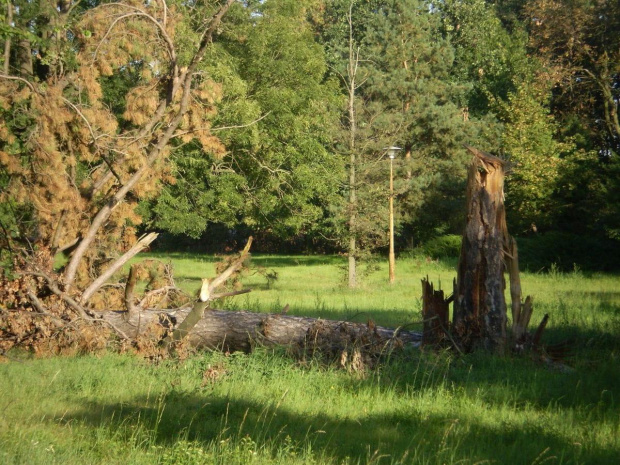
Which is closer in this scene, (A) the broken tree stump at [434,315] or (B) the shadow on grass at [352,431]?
(B) the shadow on grass at [352,431]

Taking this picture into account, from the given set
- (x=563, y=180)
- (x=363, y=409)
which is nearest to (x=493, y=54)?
(x=563, y=180)

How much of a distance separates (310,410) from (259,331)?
315cm

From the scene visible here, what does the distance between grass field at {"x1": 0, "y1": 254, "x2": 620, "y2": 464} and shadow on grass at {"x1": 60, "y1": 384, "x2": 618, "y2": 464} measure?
15 mm

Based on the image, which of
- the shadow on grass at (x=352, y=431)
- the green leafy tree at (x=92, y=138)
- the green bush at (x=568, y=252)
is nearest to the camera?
the shadow on grass at (x=352, y=431)

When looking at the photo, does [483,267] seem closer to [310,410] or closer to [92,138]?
[310,410]

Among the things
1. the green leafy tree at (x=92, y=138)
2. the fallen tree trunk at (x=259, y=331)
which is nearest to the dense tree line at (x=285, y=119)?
the green leafy tree at (x=92, y=138)

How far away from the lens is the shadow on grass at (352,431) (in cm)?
584

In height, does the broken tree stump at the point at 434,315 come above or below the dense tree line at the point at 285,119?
below

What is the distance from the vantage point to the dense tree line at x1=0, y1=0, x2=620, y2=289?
12500 millimetres

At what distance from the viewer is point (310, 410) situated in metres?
7.25

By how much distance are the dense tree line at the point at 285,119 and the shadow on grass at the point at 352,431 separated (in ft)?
16.3

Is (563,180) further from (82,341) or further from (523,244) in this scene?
(82,341)

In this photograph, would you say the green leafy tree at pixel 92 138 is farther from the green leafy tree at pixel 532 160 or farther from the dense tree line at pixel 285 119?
the green leafy tree at pixel 532 160

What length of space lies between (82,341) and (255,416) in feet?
14.1
